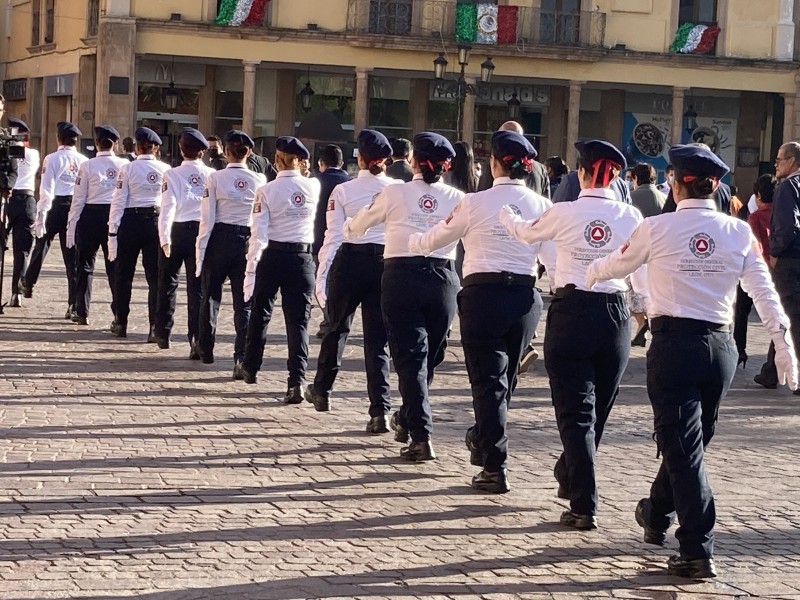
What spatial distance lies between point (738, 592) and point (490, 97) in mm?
36233

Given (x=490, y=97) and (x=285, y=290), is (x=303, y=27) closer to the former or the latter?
(x=490, y=97)

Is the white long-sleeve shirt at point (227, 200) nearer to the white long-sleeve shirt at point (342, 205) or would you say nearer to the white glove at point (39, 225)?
the white long-sleeve shirt at point (342, 205)

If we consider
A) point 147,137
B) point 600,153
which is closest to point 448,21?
point 147,137

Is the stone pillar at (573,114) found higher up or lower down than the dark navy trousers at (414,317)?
higher up

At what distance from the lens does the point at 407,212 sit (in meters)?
9.34

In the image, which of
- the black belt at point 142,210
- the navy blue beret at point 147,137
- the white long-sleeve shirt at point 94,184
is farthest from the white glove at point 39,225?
the navy blue beret at point 147,137

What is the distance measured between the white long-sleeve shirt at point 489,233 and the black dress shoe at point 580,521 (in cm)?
148

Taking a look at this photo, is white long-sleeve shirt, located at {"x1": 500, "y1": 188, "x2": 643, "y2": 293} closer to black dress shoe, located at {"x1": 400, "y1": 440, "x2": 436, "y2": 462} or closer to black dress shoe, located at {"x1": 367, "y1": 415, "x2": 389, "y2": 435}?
black dress shoe, located at {"x1": 400, "y1": 440, "x2": 436, "y2": 462}

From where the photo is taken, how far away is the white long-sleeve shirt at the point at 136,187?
14578mm

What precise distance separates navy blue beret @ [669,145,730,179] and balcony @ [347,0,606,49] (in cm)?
3337

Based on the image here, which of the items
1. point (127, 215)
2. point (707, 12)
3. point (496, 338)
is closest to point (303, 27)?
point (707, 12)

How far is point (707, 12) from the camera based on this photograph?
42375mm

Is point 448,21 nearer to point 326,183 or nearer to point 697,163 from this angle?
point 326,183

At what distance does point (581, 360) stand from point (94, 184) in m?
8.95
